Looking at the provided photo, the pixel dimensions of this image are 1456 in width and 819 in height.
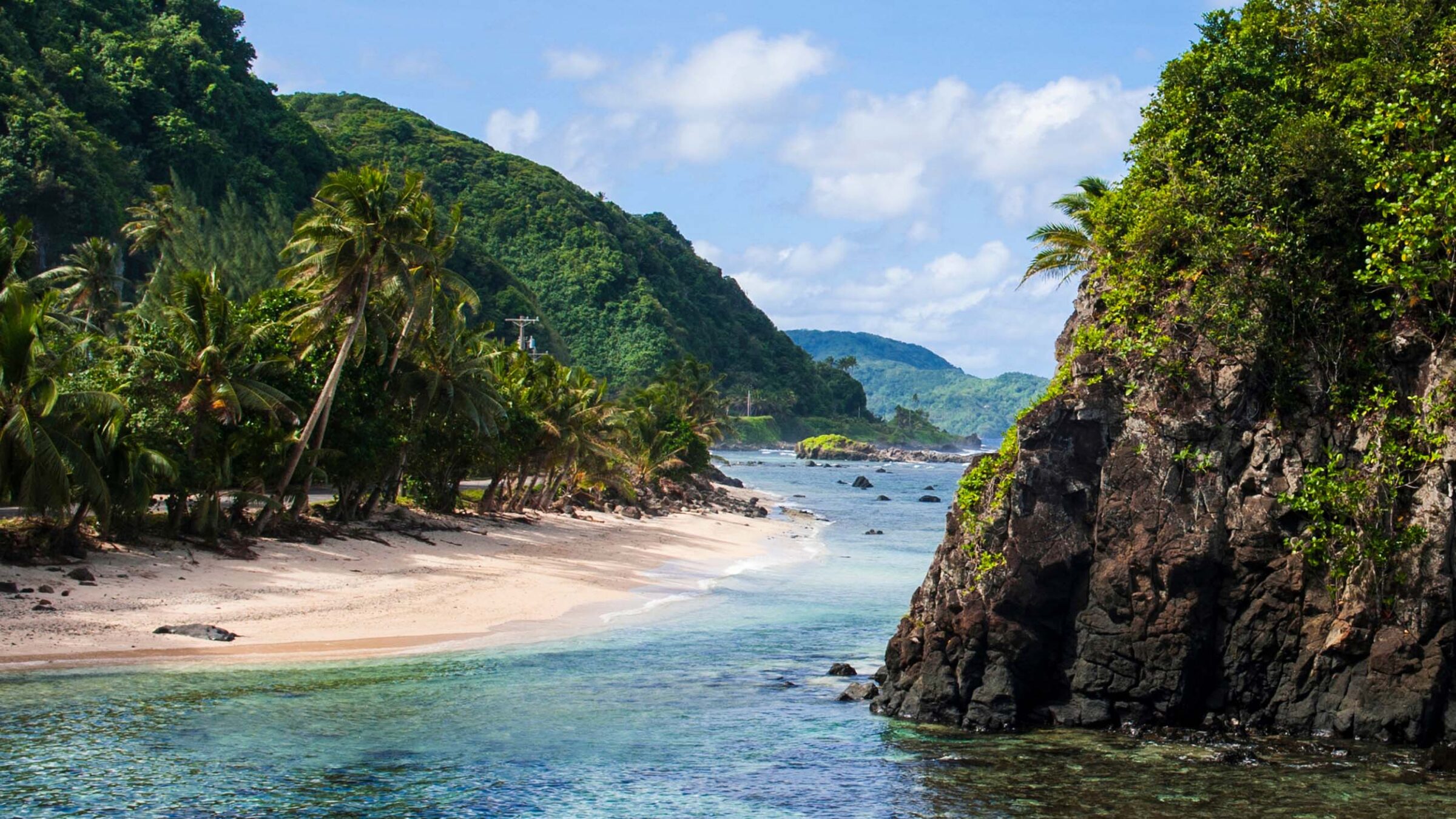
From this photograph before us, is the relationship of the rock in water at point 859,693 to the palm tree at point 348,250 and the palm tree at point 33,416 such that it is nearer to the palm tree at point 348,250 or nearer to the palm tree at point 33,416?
the palm tree at point 33,416

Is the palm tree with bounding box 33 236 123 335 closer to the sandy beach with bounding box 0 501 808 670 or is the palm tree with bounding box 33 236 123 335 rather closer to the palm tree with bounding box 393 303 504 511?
the palm tree with bounding box 393 303 504 511

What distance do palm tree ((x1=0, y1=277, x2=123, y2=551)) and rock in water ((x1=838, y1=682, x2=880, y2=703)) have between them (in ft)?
50.1

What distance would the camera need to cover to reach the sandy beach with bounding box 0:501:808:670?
2142 centimetres

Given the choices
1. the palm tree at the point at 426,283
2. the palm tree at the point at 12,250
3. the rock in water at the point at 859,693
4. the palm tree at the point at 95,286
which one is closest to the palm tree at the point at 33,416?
the palm tree at the point at 12,250

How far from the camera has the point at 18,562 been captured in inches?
976

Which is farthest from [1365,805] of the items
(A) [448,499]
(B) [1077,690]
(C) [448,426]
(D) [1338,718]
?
(A) [448,499]

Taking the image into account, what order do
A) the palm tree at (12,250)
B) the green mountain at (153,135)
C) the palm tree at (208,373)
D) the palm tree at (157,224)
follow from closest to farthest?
the palm tree at (12,250), the palm tree at (208,373), the palm tree at (157,224), the green mountain at (153,135)

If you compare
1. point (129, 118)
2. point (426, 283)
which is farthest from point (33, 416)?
point (129, 118)

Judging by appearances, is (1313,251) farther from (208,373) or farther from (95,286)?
(95,286)

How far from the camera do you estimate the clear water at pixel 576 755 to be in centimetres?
1376

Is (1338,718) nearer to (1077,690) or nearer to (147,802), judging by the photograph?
(1077,690)

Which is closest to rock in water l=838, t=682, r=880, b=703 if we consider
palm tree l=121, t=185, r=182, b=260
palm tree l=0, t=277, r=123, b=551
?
palm tree l=0, t=277, r=123, b=551

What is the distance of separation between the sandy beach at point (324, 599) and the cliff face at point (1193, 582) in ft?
38.5

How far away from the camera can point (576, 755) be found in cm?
1620
